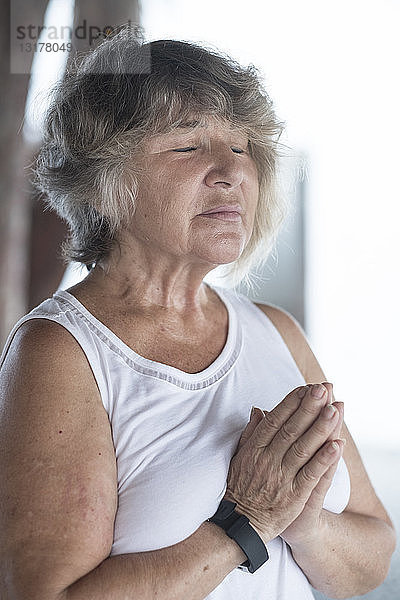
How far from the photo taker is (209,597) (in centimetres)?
92

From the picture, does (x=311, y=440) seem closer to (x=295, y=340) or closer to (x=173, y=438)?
(x=173, y=438)

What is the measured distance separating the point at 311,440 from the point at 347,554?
11.7 inches

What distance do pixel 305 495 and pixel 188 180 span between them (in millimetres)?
483

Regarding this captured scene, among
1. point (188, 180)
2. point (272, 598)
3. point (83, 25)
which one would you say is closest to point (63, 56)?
point (83, 25)

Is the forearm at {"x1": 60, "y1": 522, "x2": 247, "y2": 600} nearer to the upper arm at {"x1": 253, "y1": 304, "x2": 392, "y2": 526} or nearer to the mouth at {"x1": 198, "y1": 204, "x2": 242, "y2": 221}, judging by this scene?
the upper arm at {"x1": 253, "y1": 304, "x2": 392, "y2": 526}

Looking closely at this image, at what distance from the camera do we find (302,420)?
888 mm

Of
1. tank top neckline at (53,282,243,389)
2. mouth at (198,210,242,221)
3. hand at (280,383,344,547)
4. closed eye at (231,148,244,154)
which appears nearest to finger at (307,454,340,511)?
hand at (280,383,344,547)

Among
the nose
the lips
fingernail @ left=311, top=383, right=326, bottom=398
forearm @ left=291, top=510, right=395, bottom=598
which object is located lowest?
forearm @ left=291, top=510, right=395, bottom=598

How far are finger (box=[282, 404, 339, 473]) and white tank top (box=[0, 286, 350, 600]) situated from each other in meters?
0.09

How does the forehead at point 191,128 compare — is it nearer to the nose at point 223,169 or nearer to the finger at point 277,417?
the nose at point 223,169

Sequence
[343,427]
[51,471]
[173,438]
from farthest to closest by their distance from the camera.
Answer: [343,427], [173,438], [51,471]

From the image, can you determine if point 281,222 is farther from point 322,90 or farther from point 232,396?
point 232,396

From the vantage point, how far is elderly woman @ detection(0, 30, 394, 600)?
0.83 m

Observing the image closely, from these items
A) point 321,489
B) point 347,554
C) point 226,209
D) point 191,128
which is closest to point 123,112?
point 191,128
